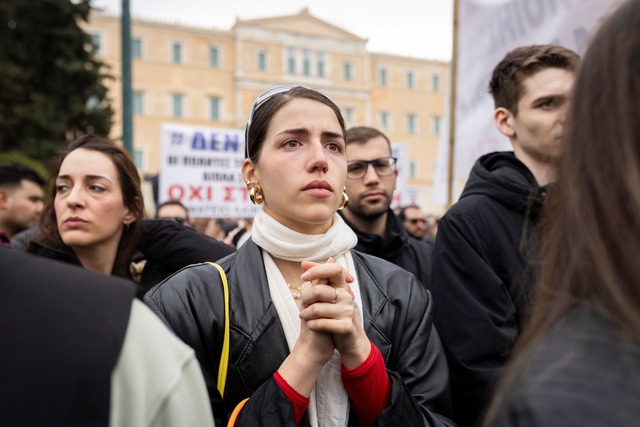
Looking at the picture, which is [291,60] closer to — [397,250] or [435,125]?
[435,125]

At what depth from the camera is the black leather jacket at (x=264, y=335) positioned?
1.89 metres

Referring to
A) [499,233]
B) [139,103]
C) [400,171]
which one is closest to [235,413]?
[499,233]

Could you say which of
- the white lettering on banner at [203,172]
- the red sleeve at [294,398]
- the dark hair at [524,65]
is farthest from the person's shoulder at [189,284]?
the white lettering on banner at [203,172]

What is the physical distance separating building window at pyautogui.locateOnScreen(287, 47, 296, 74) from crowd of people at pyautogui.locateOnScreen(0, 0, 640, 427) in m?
41.1

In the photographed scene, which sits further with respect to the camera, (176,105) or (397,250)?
(176,105)

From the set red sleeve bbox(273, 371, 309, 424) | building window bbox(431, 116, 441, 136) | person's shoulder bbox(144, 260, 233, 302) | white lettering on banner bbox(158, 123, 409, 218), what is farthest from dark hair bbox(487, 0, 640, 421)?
building window bbox(431, 116, 441, 136)

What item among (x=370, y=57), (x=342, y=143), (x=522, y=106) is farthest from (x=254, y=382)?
(x=370, y=57)

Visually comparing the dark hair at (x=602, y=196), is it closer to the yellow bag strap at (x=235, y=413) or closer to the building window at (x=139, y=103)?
the yellow bag strap at (x=235, y=413)

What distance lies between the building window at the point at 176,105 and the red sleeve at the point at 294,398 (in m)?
41.1

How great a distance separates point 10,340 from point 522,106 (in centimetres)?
233

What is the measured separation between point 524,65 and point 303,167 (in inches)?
48.7

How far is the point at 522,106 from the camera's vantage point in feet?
8.96

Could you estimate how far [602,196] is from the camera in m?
0.90

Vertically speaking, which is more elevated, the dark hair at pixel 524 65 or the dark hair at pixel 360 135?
the dark hair at pixel 524 65
